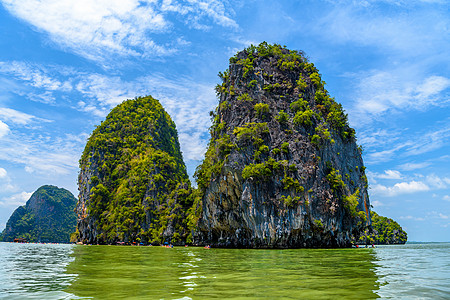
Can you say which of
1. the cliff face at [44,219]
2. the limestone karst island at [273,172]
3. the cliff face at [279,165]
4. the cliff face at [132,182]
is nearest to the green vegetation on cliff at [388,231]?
the limestone karst island at [273,172]

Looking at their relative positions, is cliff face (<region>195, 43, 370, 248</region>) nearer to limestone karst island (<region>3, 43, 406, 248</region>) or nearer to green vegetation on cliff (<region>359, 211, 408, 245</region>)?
limestone karst island (<region>3, 43, 406, 248</region>)

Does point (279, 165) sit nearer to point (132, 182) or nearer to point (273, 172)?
point (273, 172)

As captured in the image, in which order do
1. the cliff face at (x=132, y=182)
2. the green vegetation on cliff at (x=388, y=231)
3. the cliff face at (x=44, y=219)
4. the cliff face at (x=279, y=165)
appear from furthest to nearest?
1. the cliff face at (x=44, y=219)
2. the green vegetation on cliff at (x=388, y=231)
3. the cliff face at (x=132, y=182)
4. the cliff face at (x=279, y=165)

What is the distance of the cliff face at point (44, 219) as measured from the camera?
299 feet

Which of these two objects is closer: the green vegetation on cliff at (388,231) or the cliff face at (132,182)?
the cliff face at (132,182)

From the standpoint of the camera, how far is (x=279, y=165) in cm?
3531

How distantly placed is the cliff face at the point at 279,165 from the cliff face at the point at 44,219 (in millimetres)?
70155

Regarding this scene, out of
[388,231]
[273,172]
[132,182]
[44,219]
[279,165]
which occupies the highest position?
[132,182]

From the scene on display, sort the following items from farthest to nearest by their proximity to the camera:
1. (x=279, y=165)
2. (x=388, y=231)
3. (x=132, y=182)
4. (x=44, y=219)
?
(x=44, y=219)
(x=388, y=231)
(x=132, y=182)
(x=279, y=165)

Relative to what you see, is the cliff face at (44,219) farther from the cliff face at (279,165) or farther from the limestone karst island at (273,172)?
the cliff face at (279,165)

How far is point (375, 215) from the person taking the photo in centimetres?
9144

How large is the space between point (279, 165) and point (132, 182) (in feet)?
135

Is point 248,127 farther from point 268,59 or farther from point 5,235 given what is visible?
point 5,235

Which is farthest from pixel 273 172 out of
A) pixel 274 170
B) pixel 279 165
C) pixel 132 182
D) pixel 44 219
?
pixel 44 219
